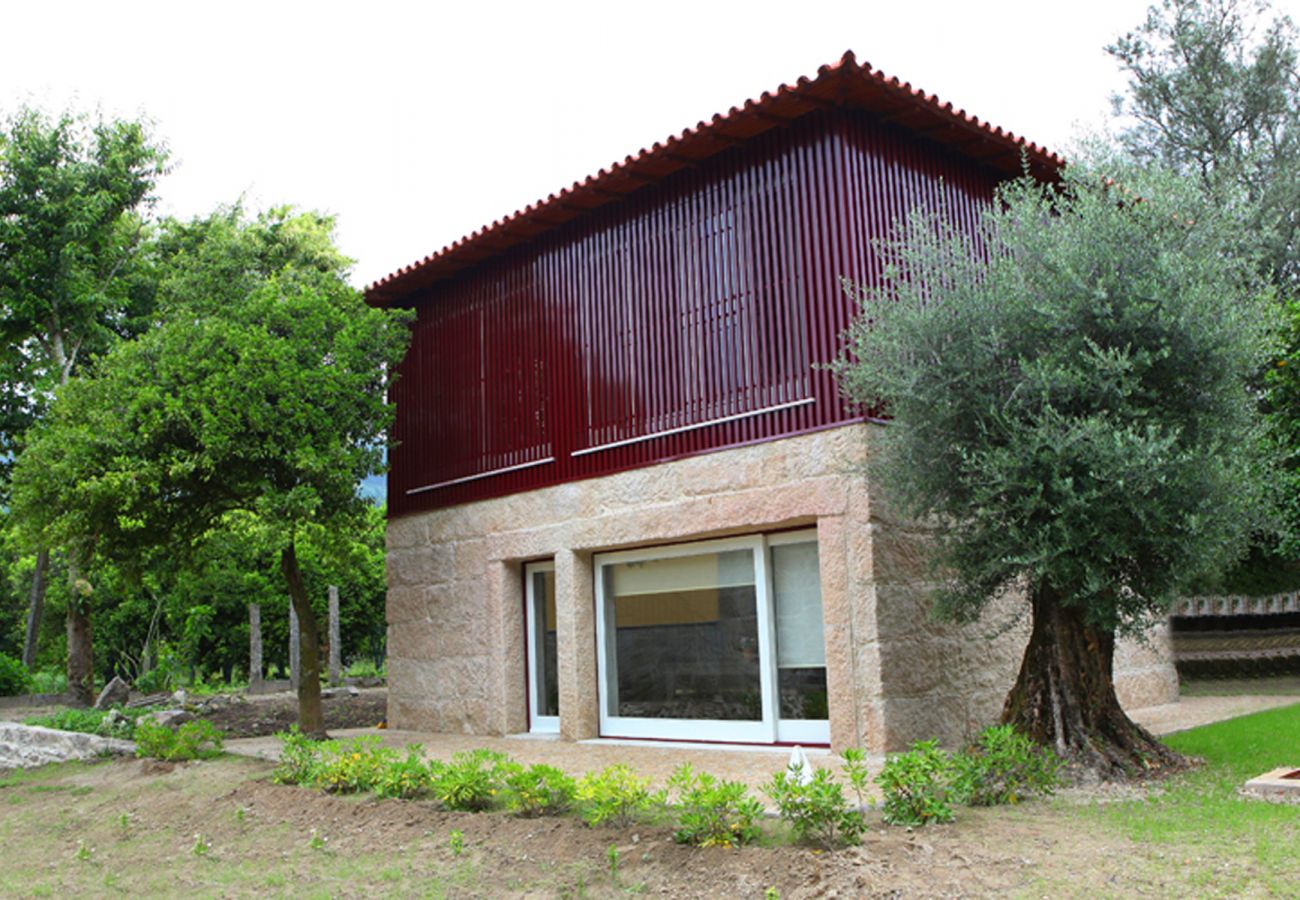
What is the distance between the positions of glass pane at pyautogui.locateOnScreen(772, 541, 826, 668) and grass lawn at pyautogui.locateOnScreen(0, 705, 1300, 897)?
3.02 metres

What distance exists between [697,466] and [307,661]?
17.2 ft

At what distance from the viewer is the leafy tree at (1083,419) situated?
7.09 metres

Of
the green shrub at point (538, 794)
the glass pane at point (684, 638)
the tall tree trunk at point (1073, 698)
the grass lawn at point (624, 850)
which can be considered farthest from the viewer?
the glass pane at point (684, 638)

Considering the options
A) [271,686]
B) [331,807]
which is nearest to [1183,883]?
[331,807]

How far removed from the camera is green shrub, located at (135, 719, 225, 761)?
1037 centimetres

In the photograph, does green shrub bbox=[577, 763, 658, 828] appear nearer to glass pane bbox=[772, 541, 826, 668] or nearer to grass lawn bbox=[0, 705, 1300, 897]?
grass lawn bbox=[0, 705, 1300, 897]

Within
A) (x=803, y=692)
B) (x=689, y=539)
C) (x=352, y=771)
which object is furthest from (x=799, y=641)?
(x=352, y=771)

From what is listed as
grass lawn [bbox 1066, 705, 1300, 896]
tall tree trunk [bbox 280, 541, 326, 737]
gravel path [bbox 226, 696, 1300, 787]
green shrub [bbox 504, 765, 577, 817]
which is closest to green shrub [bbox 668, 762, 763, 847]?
green shrub [bbox 504, 765, 577, 817]

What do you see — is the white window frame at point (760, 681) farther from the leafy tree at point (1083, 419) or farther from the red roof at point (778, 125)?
the red roof at point (778, 125)

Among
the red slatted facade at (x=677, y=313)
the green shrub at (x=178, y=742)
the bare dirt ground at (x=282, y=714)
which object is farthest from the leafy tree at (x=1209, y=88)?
the green shrub at (x=178, y=742)

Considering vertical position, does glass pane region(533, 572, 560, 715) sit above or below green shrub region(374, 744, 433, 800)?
above

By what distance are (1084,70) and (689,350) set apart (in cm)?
2005

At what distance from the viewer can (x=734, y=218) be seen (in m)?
10.3

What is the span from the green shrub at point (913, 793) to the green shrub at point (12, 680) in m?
21.3
